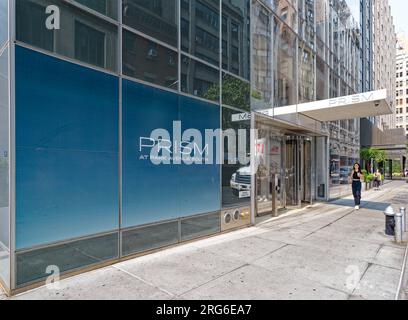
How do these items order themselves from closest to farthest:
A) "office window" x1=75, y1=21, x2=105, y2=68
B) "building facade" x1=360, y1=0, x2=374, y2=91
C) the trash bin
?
"office window" x1=75, y1=21, x2=105, y2=68 → the trash bin → "building facade" x1=360, y1=0, x2=374, y2=91

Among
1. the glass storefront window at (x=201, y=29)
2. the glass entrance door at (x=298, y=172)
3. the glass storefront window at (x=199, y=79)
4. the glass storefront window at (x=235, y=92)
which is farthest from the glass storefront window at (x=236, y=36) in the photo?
the glass entrance door at (x=298, y=172)

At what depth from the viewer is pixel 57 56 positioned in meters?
4.24

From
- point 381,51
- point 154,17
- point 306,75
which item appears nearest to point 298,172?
point 306,75

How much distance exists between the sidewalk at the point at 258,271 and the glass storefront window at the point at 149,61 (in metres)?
3.57

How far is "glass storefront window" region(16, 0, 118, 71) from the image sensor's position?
13.0ft

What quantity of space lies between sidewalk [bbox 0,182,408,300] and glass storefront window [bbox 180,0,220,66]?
4.63m

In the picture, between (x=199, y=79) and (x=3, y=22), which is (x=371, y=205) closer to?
(x=199, y=79)

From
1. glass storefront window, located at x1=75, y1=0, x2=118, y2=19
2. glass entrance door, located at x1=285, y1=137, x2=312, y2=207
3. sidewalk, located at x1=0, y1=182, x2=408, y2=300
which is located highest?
glass storefront window, located at x1=75, y1=0, x2=118, y2=19

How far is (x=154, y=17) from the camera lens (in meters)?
5.79

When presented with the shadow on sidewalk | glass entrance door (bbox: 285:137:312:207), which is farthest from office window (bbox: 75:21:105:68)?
the shadow on sidewalk

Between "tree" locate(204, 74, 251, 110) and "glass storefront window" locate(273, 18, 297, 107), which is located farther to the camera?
"glass storefront window" locate(273, 18, 297, 107)

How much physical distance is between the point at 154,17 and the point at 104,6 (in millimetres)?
1160

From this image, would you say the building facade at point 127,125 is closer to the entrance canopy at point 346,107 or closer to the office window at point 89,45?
the office window at point 89,45

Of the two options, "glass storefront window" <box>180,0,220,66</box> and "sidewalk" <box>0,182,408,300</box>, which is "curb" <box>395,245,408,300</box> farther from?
"glass storefront window" <box>180,0,220,66</box>
